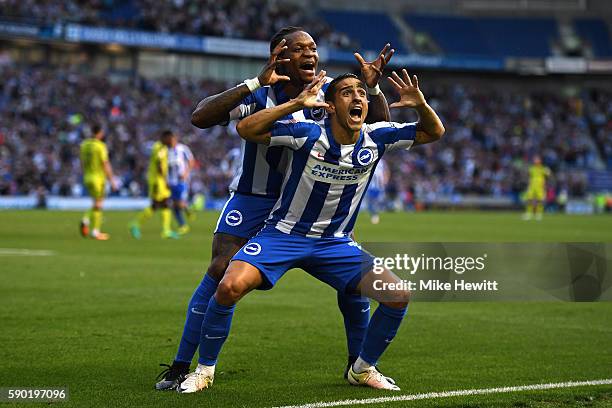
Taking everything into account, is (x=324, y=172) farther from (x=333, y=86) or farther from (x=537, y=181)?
(x=537, y=181)

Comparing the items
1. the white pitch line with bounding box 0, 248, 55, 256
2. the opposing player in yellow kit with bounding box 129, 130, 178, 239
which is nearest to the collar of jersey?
the white pitch line with bounding box 0, 248, 55, 256

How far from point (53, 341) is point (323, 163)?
3.35 m

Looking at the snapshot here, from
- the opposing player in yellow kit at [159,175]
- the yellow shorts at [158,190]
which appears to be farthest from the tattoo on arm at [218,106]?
the yellow shorts at [158,190]

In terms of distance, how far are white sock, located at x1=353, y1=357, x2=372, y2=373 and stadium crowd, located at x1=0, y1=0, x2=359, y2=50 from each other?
4143 centimetres

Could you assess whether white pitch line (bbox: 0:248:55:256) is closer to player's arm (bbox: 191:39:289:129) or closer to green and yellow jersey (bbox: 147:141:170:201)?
green and yellow jersey (bbox: 147:141:170:201)

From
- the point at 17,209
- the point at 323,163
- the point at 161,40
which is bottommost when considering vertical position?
the point at 17,209

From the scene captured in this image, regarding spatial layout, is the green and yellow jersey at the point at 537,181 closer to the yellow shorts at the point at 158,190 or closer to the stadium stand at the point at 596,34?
the yellow shorts at the point at 158,190

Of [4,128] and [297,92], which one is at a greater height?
[297,92]

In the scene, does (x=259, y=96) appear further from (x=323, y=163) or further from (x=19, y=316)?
(x=19, y=316)

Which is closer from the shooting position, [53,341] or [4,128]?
[53,341]

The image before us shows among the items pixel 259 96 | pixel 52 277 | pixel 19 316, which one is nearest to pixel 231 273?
pixel 259 96

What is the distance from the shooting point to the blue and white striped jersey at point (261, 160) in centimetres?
700

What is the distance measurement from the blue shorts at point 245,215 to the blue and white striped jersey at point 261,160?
0.06 m

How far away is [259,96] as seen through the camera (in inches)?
276
